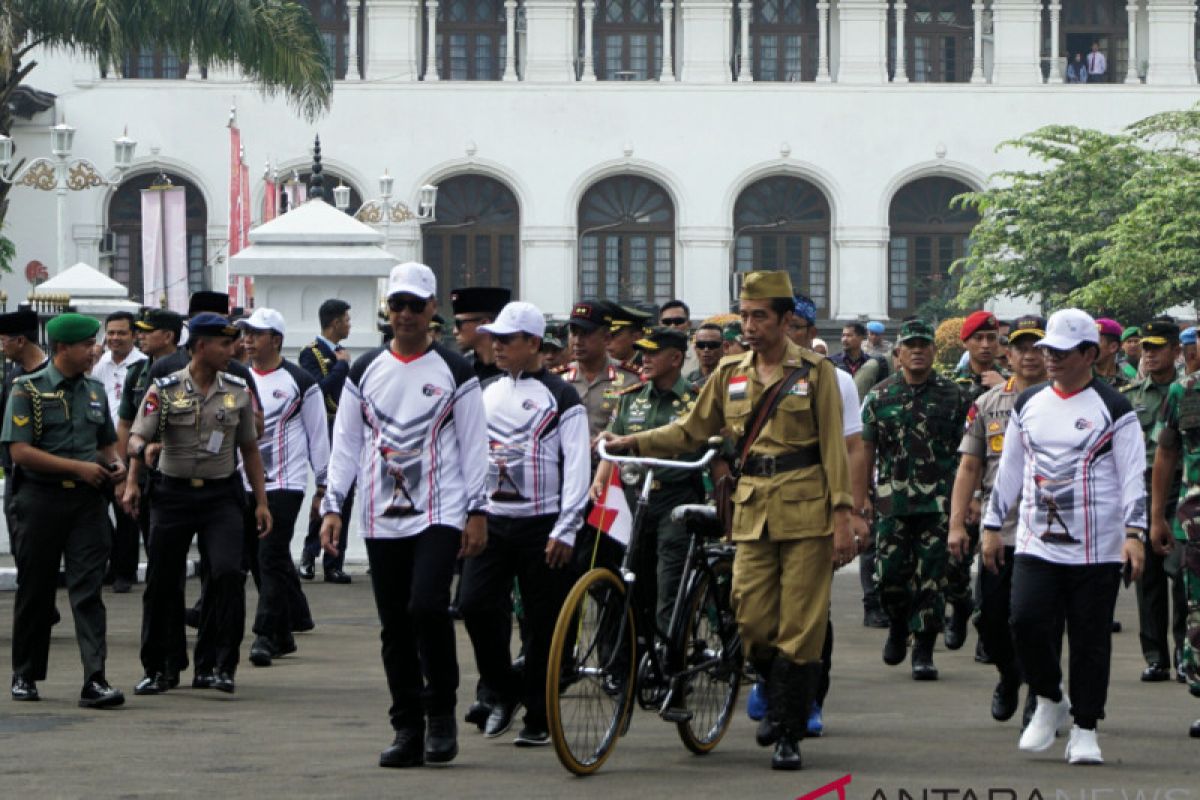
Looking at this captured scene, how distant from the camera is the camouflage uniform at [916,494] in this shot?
1149 cm

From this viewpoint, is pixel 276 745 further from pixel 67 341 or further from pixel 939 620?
pixel 939 620

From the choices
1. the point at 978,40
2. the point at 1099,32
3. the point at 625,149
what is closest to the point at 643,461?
the point at 625,149

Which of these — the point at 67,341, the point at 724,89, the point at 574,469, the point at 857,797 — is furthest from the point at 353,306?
the point at 724,89

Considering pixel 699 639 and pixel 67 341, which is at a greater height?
pixel 67 341

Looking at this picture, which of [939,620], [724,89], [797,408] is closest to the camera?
[797,408]

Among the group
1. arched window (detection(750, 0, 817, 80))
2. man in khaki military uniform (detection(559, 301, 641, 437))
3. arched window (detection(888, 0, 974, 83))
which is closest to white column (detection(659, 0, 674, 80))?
arched window (detection(750, 0, 817, 80))

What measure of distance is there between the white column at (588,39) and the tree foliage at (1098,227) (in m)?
9.07

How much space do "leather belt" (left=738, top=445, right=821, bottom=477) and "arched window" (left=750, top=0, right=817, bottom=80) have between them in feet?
146

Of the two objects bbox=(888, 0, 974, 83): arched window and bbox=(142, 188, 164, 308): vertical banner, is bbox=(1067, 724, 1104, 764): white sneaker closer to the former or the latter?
bbox=(142, 188, 164, 308): vertical banner

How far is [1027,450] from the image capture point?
9.03 meters

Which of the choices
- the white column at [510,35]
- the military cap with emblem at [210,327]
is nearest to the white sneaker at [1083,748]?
the military cap with emblem at [210,327]

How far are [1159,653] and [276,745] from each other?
186 inches

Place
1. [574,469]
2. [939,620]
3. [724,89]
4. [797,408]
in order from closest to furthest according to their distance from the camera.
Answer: [797,408], [574,469], [939,620], [724,89]

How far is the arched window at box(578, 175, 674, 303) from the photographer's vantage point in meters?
51.2
